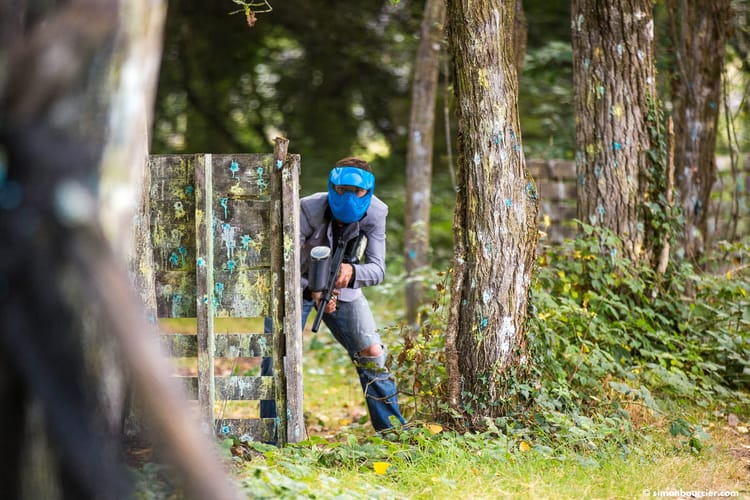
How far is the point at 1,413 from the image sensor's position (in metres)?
2.26

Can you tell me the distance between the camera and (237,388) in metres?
4.99

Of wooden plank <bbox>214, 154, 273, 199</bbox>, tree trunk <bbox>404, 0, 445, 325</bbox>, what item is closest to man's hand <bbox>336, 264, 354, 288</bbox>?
wooden plank <bbox>214, 154, 273, 199</bbox>

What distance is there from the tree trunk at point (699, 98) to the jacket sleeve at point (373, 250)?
453 cm

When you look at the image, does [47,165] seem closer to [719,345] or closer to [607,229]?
[607,229]

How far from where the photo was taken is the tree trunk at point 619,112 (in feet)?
22.9

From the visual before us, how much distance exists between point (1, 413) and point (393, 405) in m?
3.64

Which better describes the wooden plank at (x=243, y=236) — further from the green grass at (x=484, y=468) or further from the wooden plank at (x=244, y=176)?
the green grass at (x=484, y=468)

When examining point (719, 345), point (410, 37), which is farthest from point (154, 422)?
point (410, 37)

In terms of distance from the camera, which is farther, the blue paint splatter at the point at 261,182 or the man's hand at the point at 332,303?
the man's hand at the point at 332,303

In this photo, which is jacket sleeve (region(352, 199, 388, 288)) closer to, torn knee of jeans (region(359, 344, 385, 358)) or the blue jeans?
the blue jeans

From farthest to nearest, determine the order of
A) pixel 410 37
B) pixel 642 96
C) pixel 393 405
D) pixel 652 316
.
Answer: pixel 410 37 < pixel 642 96 < pixel 652 316 < pixel 393 405

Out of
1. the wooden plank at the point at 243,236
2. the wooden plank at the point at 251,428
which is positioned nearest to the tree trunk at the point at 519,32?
the wooden plank at the point at 243,236

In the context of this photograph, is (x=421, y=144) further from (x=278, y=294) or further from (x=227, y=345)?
(x=227, y=345)

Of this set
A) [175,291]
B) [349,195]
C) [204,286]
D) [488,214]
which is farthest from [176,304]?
[488,214]
